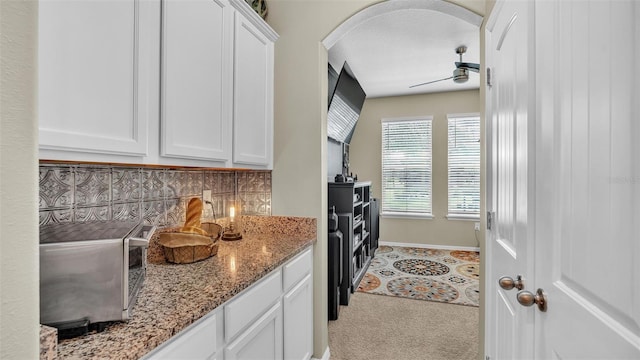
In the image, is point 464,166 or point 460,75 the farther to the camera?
point 464,166

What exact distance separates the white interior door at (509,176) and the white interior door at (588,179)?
0.34 ft

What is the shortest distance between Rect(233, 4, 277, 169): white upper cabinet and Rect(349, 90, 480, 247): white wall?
3792 millimetres

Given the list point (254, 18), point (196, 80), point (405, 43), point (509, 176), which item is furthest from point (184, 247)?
point (405, 43)

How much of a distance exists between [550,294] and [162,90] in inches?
57.1

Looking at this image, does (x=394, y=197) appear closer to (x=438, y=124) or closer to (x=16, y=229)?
(x=438, y=124)

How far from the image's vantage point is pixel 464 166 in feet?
17.1

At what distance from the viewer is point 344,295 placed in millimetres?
3146

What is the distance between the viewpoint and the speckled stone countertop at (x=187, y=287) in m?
0.78

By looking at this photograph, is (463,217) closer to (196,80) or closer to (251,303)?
(251,303)

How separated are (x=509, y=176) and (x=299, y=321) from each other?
1.35 m

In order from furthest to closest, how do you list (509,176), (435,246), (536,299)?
(435,246), (509,176), (536,299)

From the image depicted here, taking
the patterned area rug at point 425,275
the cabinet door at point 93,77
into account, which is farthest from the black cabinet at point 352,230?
the cabinet door at point 93,77

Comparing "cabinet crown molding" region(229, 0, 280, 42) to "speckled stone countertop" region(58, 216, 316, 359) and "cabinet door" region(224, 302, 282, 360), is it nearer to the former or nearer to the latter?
"speckled stone countertop" region(58, 216, 316, 359)

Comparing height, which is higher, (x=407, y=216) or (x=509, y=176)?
(x=509, y=176)
